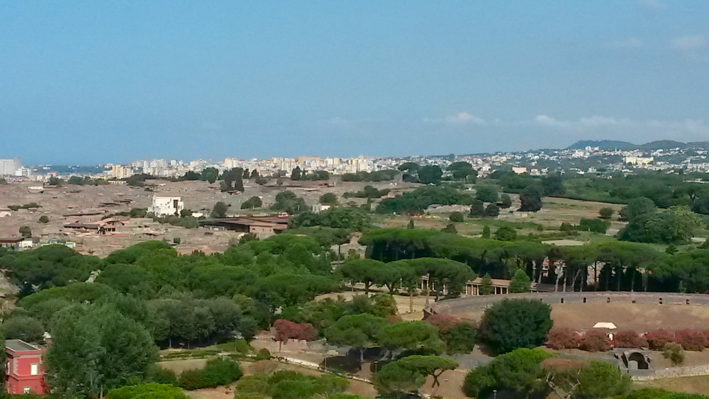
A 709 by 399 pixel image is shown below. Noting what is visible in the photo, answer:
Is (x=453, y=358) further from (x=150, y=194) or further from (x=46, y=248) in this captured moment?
(x=150, y=194)

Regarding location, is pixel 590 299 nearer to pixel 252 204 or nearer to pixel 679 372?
pixel 679 372

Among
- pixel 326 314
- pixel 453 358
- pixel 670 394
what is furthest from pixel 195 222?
pixel 670 394

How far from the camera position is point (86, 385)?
25.7m

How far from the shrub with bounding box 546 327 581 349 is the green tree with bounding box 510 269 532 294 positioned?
32.5ft

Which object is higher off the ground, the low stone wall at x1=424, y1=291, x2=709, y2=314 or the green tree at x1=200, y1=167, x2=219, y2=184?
the green tree at x1=200, y1=167, x2=219, y2=184

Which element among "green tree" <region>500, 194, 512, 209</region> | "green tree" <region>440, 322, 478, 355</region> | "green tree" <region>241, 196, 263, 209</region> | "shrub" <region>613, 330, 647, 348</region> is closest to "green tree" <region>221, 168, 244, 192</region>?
"green tree" <region>241, 196, 263, 209</region>

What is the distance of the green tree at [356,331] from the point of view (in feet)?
97.4

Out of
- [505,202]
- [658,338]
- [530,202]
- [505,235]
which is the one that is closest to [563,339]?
[658,338]

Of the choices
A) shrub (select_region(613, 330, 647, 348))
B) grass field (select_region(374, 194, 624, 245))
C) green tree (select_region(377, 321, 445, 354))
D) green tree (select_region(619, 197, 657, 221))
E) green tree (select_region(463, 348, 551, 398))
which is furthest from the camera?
green tree (select_region(619, 197, 657, 221))

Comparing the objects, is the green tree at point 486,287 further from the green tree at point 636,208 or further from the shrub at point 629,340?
the green tree at point 636,208

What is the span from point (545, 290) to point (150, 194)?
220 feet

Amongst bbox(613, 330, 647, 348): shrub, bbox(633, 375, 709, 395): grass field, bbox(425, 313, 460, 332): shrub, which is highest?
bbox(425, 313, 460, 332): shrub

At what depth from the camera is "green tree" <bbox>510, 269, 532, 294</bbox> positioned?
41.0 meters

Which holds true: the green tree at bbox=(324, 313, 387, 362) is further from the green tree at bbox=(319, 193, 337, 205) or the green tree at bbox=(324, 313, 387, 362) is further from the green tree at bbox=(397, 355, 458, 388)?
the green tree at bbox=(319, 193, 337, 205)
